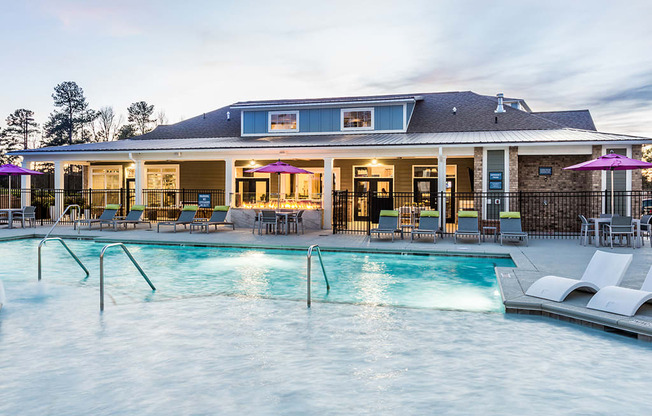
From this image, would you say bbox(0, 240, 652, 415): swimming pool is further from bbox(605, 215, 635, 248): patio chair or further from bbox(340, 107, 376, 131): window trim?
bbox(340, 107, 376, 131): window trim

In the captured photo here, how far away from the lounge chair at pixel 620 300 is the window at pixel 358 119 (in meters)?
15.3

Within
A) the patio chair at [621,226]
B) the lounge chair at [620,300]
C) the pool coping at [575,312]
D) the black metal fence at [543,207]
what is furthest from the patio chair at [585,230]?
the lounge chair at [620,300]

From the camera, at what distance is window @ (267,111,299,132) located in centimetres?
2173

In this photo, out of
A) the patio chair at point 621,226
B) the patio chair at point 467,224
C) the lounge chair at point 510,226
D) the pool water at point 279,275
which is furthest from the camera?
the patio chair at point 467,224

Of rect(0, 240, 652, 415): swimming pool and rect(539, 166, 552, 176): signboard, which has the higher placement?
rect(539, 166, 552, 176): signboard

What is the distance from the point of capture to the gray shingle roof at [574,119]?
23.2 metres

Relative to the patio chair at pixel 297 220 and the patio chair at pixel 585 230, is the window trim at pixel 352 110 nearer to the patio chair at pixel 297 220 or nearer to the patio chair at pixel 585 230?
the patio chair at pixel 297 220

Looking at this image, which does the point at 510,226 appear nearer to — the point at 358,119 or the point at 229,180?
the point at 358,119

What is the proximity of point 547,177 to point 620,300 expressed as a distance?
1265 centimetres

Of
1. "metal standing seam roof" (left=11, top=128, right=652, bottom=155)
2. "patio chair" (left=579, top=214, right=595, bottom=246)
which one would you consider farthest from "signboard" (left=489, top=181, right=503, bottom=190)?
"patio chair" (left=579, top=214, right=595, bottom=246)

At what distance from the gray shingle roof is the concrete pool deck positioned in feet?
36.2

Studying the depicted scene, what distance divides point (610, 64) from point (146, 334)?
22.8m

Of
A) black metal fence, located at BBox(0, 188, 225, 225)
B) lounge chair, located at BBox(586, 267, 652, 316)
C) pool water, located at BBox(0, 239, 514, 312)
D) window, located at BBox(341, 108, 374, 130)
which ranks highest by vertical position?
window, located at BBox(341, 108, 374, 130)

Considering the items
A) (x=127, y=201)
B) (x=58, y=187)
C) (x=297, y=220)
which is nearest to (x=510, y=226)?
(x=297, y=220)
